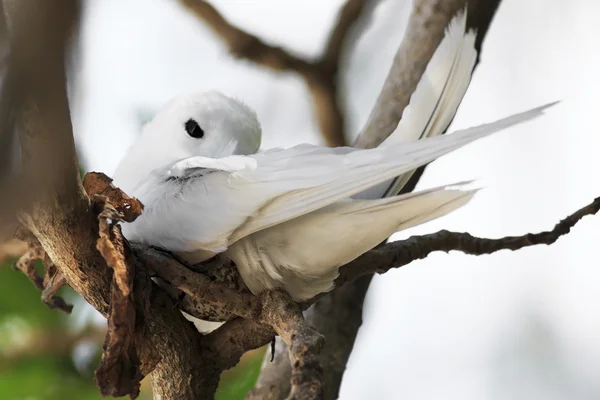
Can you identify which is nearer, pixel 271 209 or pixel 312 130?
pixel 271 209

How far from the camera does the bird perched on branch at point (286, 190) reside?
0.62m

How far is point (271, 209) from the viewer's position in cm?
66

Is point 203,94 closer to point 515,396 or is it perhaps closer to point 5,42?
point 5,42

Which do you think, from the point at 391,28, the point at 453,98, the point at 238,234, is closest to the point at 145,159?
the point at 238,234

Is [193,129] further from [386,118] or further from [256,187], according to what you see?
[386,118]

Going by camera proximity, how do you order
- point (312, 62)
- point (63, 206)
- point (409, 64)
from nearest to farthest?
1. point (63, 206)
2. point (409, 64)
3. point (312, 62)

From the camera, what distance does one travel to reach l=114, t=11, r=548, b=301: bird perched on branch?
624mm

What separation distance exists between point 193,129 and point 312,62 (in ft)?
1.83

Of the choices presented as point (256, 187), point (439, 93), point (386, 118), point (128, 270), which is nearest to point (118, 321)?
point (128, 270)

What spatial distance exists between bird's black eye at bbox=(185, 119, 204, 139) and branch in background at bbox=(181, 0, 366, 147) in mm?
510

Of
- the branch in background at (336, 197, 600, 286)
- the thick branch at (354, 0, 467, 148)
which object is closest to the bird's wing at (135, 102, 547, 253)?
the branch in background at (336, 197, 600, 286)

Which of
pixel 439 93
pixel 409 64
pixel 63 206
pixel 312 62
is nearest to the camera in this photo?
pixel 63 206

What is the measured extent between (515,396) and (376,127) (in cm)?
61

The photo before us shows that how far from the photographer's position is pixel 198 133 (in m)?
0.84
